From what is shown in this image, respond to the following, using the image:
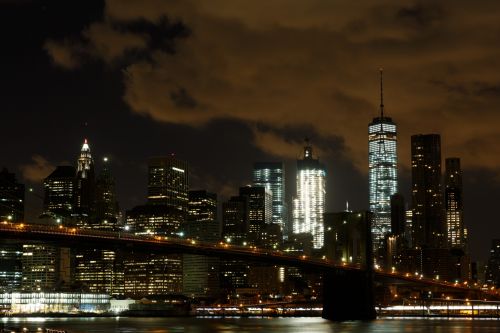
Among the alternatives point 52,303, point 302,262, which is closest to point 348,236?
point 302,262

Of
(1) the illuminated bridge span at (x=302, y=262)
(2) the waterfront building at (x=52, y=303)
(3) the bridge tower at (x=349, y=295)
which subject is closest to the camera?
(1) the illuminated bridge span at (x=302, y=262)

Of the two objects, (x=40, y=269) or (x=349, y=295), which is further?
(x=40, y=269)

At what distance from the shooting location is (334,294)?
88125 mm

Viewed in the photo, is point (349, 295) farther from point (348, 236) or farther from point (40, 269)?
point (40, 269)

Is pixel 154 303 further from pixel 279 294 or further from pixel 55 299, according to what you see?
pixel 279 294

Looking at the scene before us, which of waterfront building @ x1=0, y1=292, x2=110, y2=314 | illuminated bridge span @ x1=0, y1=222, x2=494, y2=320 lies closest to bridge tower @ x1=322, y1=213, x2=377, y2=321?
illuminated bridge span @ x1=0, y1=222, x2=494, y2=320

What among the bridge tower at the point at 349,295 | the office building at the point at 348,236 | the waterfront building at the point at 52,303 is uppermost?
the office building at the point at 348,236

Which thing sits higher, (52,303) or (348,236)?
(348,236)

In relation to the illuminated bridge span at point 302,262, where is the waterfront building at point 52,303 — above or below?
below

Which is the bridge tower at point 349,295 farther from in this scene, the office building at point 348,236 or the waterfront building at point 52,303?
the waterfront building at point 52,303

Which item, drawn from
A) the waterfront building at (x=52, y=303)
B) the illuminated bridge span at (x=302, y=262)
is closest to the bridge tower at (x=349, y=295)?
the illuminated bridge span at (x=302, y=262)

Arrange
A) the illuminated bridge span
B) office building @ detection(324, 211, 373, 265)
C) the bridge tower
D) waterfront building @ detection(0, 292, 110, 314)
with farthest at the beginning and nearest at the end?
waterfront building @ detection(0, 292, 110, 314) < office building @ detection(324, 211, 373, 265) < the bridge tower < the illuminated bridge span

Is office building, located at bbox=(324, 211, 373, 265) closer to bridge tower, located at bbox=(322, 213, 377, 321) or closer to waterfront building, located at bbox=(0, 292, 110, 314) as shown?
bridge tower, located at bbox=(322, 213, 377, 321)

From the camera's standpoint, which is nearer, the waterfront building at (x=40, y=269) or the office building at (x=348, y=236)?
the office building at (x=348, y=236)
